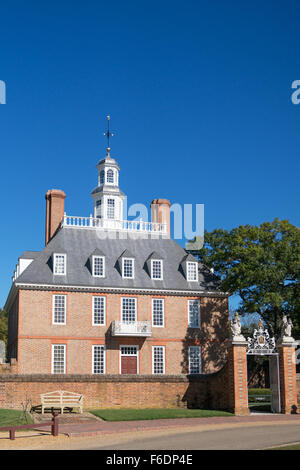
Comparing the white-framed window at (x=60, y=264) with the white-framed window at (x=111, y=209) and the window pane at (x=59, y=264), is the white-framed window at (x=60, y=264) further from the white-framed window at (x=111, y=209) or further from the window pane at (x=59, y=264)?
the white-framed window at (x=111, y=209)

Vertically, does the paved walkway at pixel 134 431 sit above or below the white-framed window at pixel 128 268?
below

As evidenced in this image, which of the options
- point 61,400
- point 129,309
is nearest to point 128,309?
point 129,309

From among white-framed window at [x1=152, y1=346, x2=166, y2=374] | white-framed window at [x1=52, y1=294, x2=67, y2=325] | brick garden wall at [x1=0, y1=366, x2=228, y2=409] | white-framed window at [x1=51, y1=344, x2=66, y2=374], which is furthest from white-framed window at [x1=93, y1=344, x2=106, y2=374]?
brick garden wall at [x1=0, y1=366, x2=228, y2=409]

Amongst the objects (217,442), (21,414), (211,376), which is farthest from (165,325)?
(217,442)

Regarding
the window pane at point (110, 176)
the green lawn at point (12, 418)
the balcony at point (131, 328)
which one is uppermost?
the window pane at point (110, 176)

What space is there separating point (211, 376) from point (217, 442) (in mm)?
11611

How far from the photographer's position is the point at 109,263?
3928 centimetres

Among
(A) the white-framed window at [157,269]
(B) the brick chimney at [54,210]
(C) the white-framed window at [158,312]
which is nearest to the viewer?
(C) the white-framed window at [158,312]

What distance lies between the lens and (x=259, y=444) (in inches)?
605

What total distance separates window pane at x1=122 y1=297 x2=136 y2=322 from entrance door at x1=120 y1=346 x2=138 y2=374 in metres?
1.79

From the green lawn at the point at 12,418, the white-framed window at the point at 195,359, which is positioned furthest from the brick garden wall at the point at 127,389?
the white-framed window at the point at 195,359

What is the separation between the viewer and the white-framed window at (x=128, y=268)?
38.8 m

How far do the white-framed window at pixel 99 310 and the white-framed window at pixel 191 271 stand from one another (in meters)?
6.16
